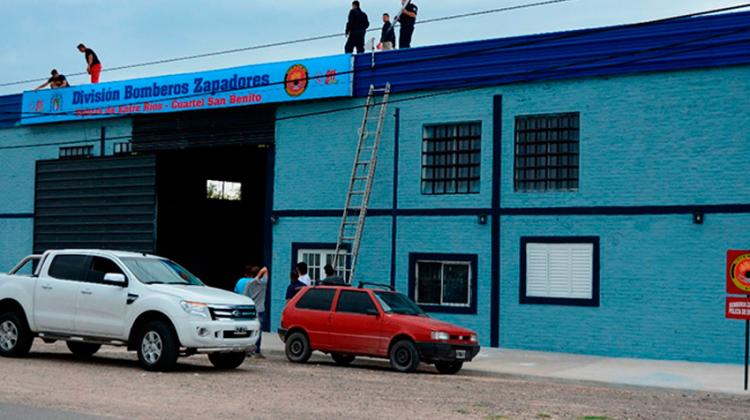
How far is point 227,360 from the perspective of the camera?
18281 millimetres

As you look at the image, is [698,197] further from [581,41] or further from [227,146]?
[227,146]

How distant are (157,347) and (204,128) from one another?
13.6 m

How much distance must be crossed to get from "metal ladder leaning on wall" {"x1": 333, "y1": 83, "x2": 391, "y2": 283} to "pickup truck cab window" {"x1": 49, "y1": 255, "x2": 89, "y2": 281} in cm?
848

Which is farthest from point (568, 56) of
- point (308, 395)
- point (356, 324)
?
point (308, 395)

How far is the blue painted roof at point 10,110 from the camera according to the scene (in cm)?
3444

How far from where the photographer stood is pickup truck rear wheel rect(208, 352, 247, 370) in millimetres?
18219

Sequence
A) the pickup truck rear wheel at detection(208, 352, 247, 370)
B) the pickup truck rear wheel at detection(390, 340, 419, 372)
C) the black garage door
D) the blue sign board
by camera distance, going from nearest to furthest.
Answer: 1. the pickup truck rear wheel at detection(208, 352, 247, 370)
2. the pickup truck rear wheel at detection(390, 340, 419, 372)
3. the blue sign board
4. the black garage door

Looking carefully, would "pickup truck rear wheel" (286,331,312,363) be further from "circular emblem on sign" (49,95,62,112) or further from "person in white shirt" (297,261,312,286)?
"circular emblem on sign" (49,95,62,112)

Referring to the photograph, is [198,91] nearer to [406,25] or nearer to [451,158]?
[406,25]

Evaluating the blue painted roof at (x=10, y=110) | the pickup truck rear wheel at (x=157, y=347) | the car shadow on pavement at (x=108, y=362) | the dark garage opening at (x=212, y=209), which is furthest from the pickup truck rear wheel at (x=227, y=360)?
the blue painted roof at (x=10, y=110)

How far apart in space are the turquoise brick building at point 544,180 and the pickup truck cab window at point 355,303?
18.3 ft

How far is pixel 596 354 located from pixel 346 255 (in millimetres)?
6825

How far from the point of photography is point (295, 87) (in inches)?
1095

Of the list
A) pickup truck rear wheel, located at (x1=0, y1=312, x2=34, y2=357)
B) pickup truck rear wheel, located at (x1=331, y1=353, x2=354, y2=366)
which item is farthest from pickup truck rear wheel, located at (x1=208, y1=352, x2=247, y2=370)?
pickup truck rear wheel, located at (x1=0, y1=312, x2=34, y2=357)
